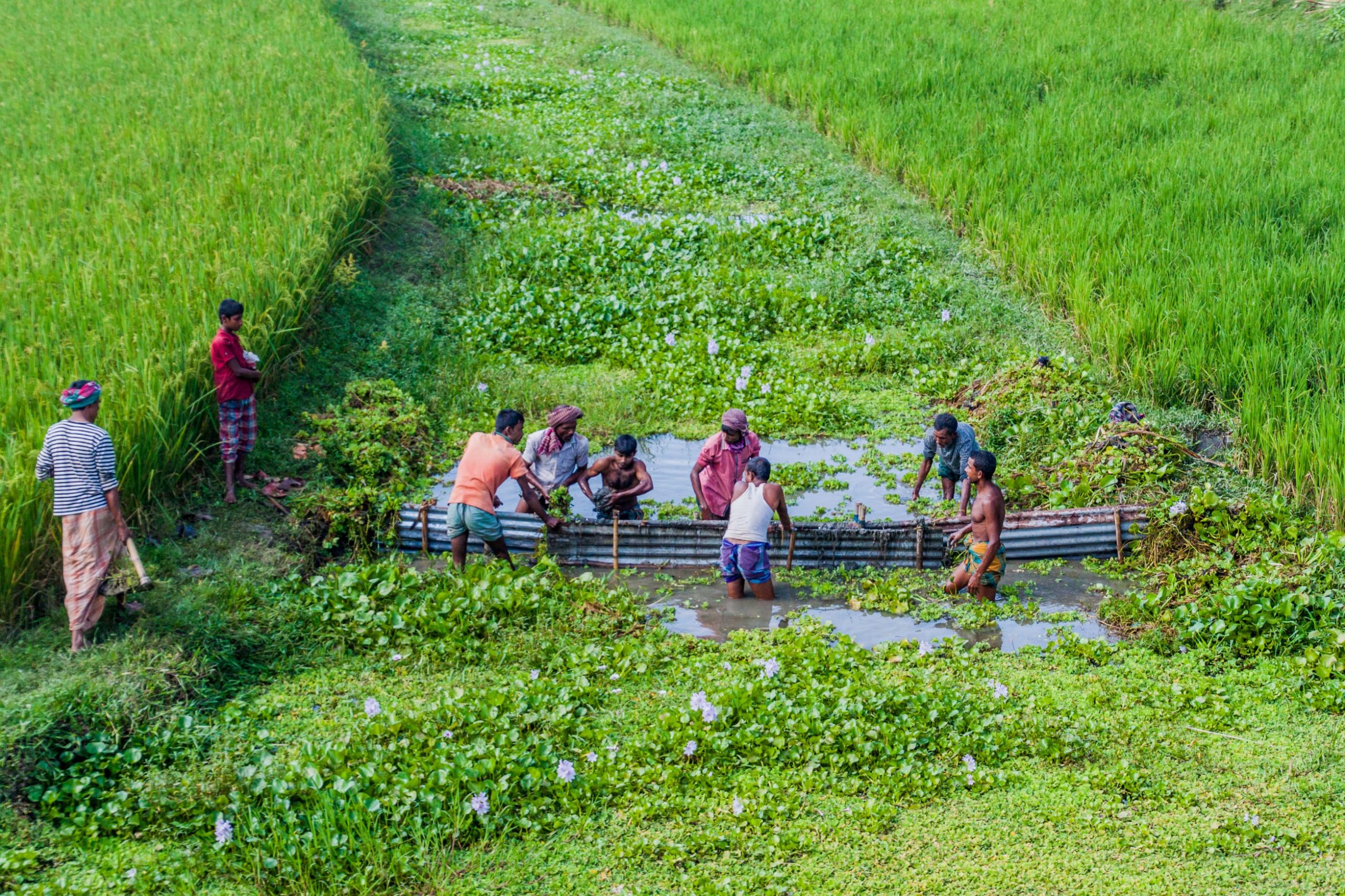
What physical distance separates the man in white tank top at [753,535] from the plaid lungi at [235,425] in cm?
331

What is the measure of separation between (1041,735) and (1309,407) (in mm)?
4062

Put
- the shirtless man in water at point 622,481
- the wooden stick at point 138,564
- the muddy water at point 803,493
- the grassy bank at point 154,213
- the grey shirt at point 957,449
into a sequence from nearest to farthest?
the wooden stick at point 138,564
the grassy bank at point 154,213
the shirtless man in water at point 622,481
the grey shirt at point 957,449
the muddy water at point 803,493

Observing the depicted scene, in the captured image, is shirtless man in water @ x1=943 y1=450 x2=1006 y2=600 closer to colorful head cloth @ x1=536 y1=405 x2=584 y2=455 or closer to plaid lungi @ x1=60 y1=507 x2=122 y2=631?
colorful head cloth @ x1=536 y1=405 x2=584 y2=455

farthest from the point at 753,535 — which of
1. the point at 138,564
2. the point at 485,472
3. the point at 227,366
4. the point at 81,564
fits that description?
the point at 81,564

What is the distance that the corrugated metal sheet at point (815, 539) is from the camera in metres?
7.79

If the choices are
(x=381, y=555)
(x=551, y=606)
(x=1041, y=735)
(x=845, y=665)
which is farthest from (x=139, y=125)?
(x=1041, y=735)

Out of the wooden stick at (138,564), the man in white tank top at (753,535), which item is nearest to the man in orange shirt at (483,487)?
the man in white tank top at (753,535)

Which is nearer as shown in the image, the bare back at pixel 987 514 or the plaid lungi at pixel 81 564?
the plaid lungi at pixel 81 564

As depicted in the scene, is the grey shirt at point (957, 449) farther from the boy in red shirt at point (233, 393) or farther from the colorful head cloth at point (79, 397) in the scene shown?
the colorful head cloth at point (79, 397)

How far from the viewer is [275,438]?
29.0ft

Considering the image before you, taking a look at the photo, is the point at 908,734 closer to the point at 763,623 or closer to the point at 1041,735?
the point at 1041,735

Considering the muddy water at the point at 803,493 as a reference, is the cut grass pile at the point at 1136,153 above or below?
above

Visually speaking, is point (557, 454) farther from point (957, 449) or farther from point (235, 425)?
point (957, 449)

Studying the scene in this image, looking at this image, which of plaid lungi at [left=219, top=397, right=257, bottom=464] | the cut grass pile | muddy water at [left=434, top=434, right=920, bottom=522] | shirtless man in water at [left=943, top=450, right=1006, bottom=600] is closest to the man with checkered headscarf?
muddy water at [left=434, top=434, right=920, bottom=522]
